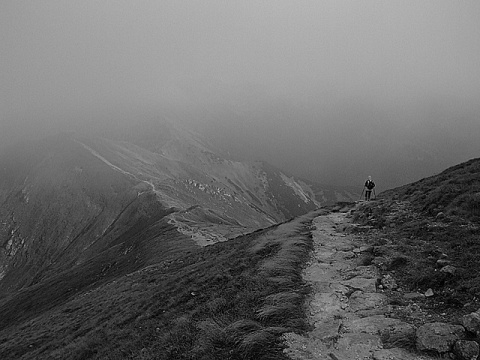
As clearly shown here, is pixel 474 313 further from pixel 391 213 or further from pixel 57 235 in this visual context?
pixel 57 235

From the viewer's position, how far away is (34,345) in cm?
3669

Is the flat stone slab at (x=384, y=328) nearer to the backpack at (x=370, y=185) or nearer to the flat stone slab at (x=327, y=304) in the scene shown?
the flat stone slab at (x=327, y=304)

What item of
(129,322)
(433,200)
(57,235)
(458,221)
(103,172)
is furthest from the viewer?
(103,172)

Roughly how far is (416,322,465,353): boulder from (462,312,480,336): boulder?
184 mm

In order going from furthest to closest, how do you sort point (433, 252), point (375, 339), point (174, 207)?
point (174, 207) < point (433, 252) < point (375, 339)

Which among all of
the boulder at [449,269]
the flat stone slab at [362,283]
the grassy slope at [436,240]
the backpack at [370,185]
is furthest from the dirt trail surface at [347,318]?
the backpack at [370,185]

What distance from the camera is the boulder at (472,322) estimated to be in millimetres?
10391

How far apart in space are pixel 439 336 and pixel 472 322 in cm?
111

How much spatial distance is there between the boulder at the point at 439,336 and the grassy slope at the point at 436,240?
101 cm

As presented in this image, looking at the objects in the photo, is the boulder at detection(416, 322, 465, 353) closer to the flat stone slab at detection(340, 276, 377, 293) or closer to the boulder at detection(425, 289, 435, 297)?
the boulder at detection(425, 289, 435, 297)

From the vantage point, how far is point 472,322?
34.7 ft

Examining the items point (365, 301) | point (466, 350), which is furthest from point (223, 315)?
point (466, 350)

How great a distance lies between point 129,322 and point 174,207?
104m

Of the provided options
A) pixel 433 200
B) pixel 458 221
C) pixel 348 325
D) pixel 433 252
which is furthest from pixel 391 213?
pixel 348 325
